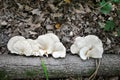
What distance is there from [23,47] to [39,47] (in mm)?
285

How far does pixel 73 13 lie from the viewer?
4.99m

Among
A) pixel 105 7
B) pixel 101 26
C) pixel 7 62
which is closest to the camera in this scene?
pixel 7 62

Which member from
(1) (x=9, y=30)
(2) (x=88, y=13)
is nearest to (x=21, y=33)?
(1) (x=9, y=30)

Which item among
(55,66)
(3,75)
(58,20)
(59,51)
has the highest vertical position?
(58,20)

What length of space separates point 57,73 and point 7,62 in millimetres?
850

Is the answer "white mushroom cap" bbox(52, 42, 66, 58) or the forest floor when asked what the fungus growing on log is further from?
the forest floor

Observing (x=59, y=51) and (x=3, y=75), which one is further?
(x=59, y=51)

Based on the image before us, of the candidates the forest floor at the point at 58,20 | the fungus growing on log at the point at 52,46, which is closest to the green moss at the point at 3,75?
the forest floor at the point at 58,20

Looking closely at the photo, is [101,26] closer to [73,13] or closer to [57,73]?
[73,13]

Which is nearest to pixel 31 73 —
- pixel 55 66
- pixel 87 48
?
pixel 55 66

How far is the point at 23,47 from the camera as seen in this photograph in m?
3.98

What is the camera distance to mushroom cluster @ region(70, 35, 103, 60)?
4.07 metres

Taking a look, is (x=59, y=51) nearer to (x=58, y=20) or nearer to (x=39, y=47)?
(x=39, y=47)

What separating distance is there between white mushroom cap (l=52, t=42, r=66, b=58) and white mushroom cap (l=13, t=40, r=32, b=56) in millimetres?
419
